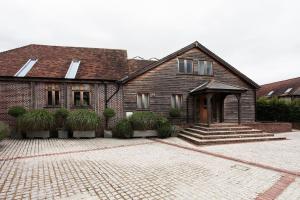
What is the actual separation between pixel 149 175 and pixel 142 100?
34.5ft

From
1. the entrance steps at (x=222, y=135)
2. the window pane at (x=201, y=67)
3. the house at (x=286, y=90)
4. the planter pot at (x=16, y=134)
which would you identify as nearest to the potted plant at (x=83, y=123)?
the planter pot at (x=16, y=134)

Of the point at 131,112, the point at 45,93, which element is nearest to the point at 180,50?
the point at 131,112

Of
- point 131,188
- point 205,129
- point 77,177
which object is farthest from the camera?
point 205,129

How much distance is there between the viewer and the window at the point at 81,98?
52.4ft

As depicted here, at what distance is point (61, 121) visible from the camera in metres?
14.9

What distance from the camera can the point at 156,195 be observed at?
479 cm

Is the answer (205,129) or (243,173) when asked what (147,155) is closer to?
(243,173)

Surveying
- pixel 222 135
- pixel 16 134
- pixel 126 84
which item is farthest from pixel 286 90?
pixel 16 134

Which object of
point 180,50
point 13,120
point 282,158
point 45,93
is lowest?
point 282,158

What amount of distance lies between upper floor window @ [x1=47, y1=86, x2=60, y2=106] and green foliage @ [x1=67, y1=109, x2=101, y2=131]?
7.55 feet

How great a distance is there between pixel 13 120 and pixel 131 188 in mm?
13113

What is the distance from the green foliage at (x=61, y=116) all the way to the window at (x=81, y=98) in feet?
4.30

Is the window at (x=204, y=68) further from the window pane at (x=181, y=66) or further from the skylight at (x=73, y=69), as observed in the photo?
the skylight at (x=73, y=69)

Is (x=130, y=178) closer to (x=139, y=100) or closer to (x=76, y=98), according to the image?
(x=139, y=100)
